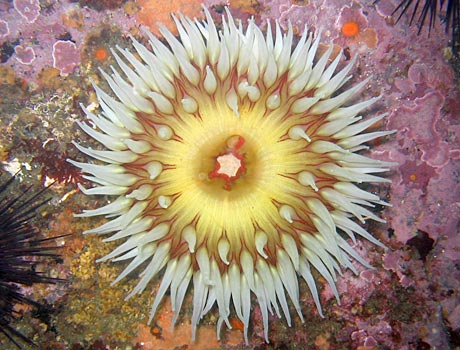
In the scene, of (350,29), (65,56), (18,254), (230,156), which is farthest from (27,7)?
(350,29)

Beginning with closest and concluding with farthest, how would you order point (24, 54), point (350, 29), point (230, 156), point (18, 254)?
1. point (230, 156)
2. point (18, 254)
3. point (350, 29)
4. point (24, 54)

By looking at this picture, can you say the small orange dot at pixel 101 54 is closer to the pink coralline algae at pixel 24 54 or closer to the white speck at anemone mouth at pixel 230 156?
the pink coralline algae at pixel 24 54

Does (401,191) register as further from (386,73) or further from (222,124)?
(222,124)

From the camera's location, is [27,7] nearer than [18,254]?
No

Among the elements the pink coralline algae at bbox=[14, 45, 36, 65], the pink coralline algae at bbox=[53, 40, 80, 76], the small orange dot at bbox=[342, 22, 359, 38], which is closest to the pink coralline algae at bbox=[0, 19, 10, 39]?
the pink coralline algae at bbox=[14, 45, 36, 65]

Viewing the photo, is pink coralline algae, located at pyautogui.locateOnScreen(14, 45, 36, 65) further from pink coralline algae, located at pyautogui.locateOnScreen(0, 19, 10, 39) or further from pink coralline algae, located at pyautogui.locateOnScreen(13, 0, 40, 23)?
pink coralline algae, located at pyautogui.locateOnScreen(13, 0, 40, 23)

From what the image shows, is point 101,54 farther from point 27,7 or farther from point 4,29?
point 4,29

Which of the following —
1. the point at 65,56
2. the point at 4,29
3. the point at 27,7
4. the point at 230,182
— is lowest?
the point at 230,182
